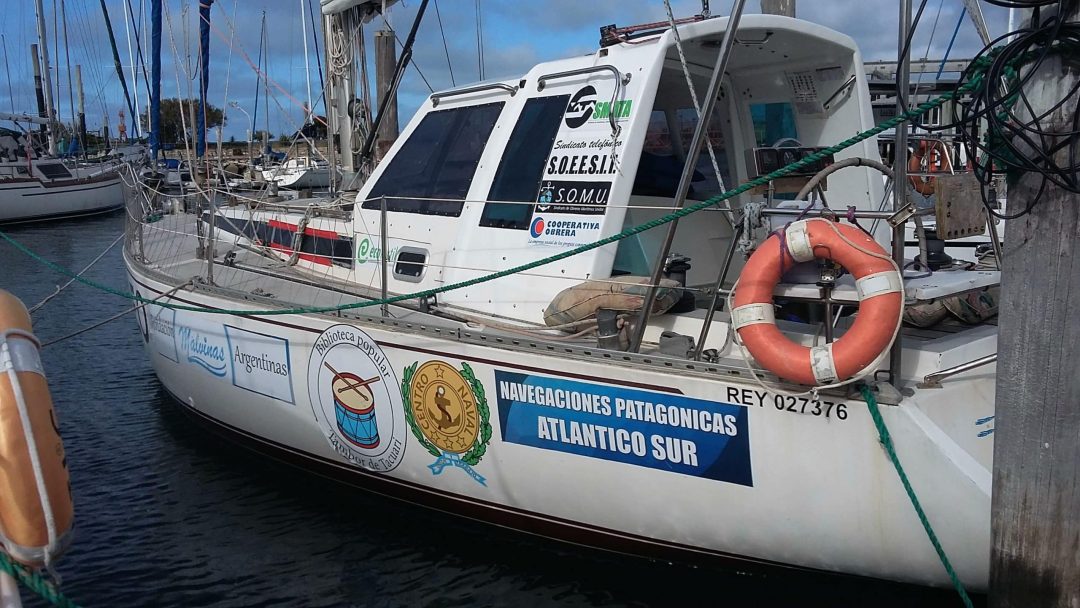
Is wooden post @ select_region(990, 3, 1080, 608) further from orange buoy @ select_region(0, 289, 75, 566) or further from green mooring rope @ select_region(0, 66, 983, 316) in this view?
orange buoy @ select_region(0, 289, 75, 566)

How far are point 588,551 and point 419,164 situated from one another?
2.96m

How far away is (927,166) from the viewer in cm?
877

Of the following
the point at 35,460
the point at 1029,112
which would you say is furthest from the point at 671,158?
the point at 35,460

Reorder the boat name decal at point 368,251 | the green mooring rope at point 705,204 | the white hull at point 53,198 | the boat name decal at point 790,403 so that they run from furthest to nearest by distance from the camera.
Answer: the white hull at point 53,198 → the boat name decal at point 368,251 → the boat name decal at point 790,403 → the green mooring rope at point 705,204

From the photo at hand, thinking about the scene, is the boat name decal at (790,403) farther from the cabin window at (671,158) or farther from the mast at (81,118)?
the mast at (81,118)

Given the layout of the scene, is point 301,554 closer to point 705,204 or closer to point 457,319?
point 457,319

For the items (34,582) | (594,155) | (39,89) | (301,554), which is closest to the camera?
(34,582)

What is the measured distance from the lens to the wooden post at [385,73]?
8.70 meters

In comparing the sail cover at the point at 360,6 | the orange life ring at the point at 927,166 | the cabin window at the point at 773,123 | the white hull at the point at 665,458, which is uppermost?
the sail cover at the point at 360,6

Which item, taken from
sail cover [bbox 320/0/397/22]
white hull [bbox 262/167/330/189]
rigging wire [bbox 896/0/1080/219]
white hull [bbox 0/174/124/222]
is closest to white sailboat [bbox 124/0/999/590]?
rigging wire [bbox 896/0/1080/219]

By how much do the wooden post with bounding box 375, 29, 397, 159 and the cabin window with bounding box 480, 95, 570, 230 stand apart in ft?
11.2

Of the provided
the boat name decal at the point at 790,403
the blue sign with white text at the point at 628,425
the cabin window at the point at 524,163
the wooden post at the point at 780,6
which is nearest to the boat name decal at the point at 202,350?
the cabin window at the point at 524,163

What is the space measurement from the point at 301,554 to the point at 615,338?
2.51 metres

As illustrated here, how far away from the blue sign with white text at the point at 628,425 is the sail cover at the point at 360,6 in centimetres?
468
